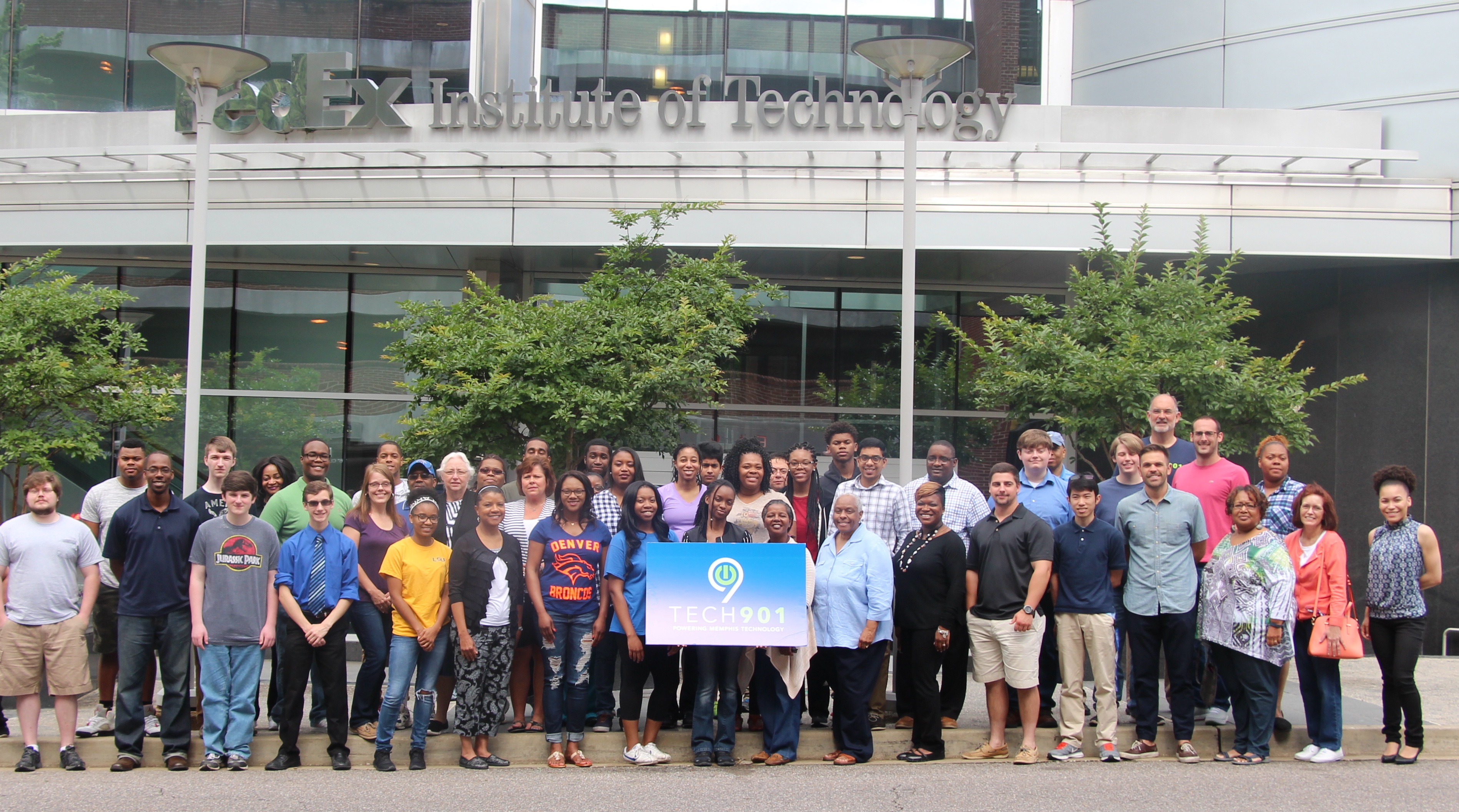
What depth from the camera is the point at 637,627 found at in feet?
25.7

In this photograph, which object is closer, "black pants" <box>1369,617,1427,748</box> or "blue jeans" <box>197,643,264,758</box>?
"blue jeans" <box>197,643,264,758</box>

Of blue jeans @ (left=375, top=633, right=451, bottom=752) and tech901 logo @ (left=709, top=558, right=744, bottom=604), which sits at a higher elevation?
tech901 logo @ (left=709, top=558, right=744, bottom=604)

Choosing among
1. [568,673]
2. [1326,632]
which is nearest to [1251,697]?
[1326,632]

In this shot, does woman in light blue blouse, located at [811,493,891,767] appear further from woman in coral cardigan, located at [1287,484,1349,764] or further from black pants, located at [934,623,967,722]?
woman in coral cardigan, located at [1287,484,1349,764]

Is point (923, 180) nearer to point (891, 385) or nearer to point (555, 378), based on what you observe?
point (891, 385)

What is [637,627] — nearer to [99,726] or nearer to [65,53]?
[99,726]

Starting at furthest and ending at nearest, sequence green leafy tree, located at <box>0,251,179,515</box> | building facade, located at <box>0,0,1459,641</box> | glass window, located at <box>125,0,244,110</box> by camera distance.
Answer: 1. glass window, located at <box>125,0,244,110</box>
2. building facade, located at <box>0,0,1459,641</box>
3. green leafy tree, located at <box>0,251,179,515</box>

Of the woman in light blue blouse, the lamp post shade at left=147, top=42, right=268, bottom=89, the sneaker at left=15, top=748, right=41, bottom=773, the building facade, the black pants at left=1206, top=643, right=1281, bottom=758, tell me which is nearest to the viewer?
the sneaker at left=15, top=748, right=41, bottom=773

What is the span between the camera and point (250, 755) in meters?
7.66

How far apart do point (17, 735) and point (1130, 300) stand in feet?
36.5

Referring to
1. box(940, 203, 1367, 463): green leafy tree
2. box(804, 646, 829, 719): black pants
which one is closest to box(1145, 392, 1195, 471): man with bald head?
box(804, 646, 829, 719): black pants

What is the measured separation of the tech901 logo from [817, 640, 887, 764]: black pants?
788 mm

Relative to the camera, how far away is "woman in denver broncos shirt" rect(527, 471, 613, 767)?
25.1 feet

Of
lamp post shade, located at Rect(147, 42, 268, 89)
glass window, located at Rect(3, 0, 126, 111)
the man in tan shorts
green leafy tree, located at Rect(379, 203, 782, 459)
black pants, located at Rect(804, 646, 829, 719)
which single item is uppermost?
glass window, located at Rect(3, 0, 126, 111)
